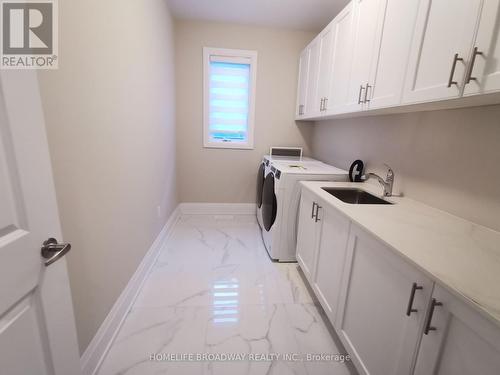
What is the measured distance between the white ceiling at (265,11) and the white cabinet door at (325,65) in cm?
42

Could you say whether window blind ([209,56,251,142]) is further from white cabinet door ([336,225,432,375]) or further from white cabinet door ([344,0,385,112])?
white cabinet door ([336,225,432,375])

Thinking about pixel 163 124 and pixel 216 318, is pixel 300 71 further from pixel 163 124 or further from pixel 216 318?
pixel 216 318

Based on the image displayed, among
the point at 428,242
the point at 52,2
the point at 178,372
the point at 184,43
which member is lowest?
the point at 178,372

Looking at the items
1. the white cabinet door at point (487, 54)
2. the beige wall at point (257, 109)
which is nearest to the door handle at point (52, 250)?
the white cabinet door at point (487, 54)

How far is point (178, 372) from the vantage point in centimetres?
126

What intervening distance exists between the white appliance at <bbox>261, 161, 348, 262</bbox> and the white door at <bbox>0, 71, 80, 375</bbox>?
170 centimetres

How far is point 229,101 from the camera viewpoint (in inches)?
131

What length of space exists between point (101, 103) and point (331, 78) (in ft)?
6.19

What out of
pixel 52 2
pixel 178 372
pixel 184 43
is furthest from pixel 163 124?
pixel 178 372

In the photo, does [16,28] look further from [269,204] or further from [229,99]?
[229,99]

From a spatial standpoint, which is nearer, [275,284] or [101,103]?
[101,103]

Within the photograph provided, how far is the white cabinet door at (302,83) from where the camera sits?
2917 mm

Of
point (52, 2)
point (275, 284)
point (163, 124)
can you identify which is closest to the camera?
point (52, 2)

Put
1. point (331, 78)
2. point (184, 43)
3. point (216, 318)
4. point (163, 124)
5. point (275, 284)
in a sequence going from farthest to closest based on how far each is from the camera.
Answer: point (184, 43) < point (163, 124) < point (331, 78) < point (275, 284) < point (216, 318)
